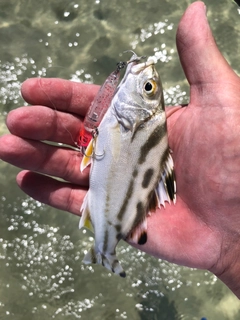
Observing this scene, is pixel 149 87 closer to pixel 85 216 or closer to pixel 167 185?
pixel 167 185

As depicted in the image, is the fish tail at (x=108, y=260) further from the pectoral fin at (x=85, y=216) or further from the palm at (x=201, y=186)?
the palm at (x=201, y=186)

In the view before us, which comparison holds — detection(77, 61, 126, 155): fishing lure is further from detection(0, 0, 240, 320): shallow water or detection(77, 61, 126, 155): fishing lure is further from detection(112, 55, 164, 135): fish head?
detection(0, 0, 240, 320): shallow water

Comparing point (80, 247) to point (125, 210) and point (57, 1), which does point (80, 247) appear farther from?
point (57, 1)

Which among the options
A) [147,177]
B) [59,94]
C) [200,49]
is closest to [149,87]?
[200,49]

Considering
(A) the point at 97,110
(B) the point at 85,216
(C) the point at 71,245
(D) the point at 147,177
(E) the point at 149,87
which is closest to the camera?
(E) the point at 149,87

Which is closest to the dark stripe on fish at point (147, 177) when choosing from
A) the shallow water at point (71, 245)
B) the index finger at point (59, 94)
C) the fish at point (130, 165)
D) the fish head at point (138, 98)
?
the fish at point (130, 165)

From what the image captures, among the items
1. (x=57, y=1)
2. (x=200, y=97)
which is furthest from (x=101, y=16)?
(x=200, y=97)

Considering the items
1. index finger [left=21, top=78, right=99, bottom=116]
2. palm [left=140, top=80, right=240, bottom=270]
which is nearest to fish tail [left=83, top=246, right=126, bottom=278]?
palm [left=140, top=80, right=240, bottom=270]
